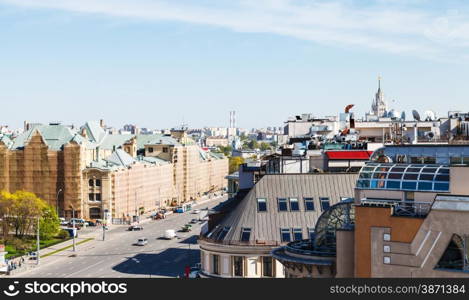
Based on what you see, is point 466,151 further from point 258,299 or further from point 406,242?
point 258,299

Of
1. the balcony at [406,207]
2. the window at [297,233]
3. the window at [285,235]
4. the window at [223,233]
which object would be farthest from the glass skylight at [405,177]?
the window at [223,233]

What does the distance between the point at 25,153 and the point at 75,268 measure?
77746mm

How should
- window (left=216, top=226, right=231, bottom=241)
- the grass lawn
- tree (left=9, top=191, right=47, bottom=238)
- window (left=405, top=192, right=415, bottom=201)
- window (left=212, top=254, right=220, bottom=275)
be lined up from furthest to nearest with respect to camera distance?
tree (left=9, top=191, right=47, bottom=238) → the grass lawn → window (left=216, top=226, right=231, bottom=241) → window (left=212, top=254, right=220, bottom=275) → window (left=405, top=192, right=415, bottom=201)

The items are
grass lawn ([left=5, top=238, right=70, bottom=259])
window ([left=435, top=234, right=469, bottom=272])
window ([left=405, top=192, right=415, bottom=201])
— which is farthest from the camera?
grass lawn ([left=5, top=238, right=70, bottom=259])

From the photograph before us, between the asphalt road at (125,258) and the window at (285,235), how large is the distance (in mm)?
31841

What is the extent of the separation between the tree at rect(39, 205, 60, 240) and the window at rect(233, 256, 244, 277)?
78869mm

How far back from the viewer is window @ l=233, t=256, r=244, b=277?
7687cm

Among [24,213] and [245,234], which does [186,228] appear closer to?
[24,213]

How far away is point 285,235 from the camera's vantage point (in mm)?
77750

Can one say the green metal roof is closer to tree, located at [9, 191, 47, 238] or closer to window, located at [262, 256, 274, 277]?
tree, located at [9, 191, 47, 238]

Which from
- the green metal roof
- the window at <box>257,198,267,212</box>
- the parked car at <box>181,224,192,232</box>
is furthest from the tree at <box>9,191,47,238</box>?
the window at <box>257,198,267,212</box>

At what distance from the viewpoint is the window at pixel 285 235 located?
254ft

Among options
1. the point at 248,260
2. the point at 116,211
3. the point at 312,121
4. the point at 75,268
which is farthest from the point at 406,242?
the point at 116,211

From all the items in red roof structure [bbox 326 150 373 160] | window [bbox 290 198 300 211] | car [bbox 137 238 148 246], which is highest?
red roof structure [bbox 326 150 373 160]
